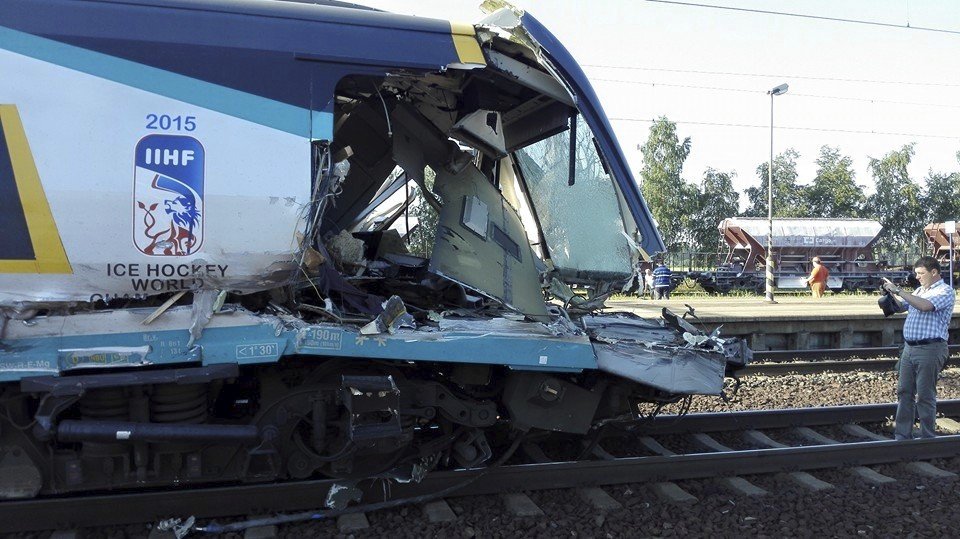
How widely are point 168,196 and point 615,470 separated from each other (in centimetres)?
364

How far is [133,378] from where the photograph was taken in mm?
3463

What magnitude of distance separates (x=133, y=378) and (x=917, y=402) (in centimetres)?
658

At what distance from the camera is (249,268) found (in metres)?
3.76

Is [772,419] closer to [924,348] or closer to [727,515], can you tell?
[924,348]

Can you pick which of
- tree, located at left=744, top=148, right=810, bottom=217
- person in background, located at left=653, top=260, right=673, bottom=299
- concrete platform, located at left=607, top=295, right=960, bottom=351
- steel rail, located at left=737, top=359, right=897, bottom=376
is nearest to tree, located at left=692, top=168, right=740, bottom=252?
tree, located at left=744, top=148, right=810, bottom=217

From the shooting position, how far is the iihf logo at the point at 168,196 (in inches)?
140

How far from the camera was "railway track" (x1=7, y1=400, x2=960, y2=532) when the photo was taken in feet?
13.6

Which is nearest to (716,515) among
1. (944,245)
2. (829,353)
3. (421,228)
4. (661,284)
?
(421,228)

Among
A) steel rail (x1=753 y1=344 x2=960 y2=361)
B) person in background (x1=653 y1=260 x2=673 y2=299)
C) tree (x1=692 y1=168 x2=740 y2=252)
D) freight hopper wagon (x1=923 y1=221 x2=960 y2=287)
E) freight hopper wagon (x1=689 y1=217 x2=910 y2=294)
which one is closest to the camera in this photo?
steel rail (x1=753 y1=344 x2=960 y2=361)

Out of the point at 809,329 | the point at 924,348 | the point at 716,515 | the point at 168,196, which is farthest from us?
the point at 809,329

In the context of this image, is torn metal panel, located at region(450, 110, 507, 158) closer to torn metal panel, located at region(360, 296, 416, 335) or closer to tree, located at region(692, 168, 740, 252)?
torn metal panel, located at region(360, 296, 416, 335)

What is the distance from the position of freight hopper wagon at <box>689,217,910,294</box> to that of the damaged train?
2943 centimetres

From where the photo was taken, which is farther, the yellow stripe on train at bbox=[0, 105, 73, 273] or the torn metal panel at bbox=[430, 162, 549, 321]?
the torn metal panel at bbox=[430, 162, 549, 321]

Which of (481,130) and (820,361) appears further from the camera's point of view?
(820,361)
